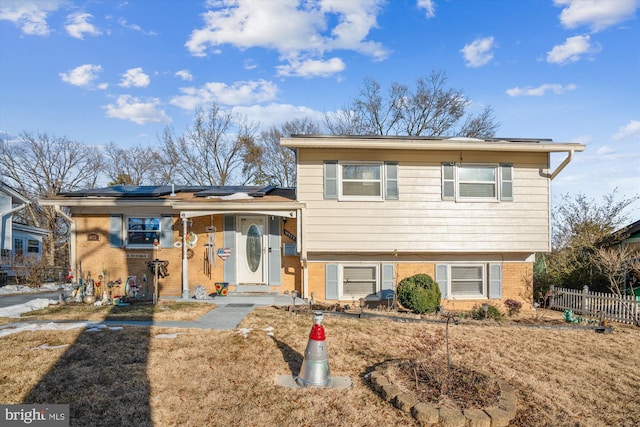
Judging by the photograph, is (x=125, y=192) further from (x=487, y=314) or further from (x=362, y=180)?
(x=487, y=314)

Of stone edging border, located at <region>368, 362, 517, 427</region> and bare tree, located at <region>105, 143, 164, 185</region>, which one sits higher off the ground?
bare tree, located at <region>105, 143, 164, 185</region>

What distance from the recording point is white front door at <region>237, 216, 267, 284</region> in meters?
11.4

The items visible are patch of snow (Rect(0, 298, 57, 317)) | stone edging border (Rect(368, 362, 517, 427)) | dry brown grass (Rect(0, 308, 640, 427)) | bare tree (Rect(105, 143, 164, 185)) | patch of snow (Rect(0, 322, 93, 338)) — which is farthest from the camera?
bare tree (Rect(105, 143, 164, 185))

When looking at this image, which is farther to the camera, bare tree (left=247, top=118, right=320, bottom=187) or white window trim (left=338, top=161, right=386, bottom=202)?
bare tree (left=247, top=118, right=320, bottom=187)

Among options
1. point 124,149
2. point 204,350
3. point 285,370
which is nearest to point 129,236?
point 204,350

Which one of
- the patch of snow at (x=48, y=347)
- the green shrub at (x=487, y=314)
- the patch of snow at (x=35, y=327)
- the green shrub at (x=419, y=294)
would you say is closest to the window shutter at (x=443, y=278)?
the green shrub at (x=487, y=314)

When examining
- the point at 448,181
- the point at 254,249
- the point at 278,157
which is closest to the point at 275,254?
the point at 254,249

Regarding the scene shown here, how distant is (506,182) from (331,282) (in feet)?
18.0

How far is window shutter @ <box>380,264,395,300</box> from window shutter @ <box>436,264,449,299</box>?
4.19 ft

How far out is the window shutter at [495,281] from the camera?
11508 millimetres

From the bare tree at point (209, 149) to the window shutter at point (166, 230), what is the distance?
15.9m

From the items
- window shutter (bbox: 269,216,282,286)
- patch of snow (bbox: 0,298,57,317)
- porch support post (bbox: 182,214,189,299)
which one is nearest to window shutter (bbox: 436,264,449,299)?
window shutter (bbox: 269,216,282,286)

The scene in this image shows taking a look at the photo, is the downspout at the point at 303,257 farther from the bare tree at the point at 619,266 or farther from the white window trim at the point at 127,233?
the bare tree at the point at 619,266

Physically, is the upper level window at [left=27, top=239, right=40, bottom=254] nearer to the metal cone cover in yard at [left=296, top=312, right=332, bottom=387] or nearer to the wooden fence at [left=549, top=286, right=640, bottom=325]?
the metal cone cover in yard at [left=296, top=312, right=332, bottom=387]
